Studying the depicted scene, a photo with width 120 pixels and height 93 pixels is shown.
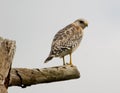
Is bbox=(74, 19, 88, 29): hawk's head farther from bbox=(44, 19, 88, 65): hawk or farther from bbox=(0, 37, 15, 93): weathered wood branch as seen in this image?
bbox=(0, 37, 15, 93): weathered wood branch

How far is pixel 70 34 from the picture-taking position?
34.2 ft

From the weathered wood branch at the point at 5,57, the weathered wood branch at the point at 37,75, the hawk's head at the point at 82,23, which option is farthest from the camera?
the hawk's head at the point at 82,23

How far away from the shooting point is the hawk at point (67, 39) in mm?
9219

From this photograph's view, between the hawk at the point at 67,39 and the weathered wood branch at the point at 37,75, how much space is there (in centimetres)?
285

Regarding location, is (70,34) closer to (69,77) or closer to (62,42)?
(62,42)

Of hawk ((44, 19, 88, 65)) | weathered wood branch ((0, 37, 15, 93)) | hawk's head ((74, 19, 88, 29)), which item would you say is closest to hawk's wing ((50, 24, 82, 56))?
hawk ((44, 19, 88, 65))

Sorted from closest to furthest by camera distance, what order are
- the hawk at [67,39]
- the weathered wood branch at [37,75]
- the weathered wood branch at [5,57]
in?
the weathered wood branch at [5,57]
the weathered wood branch at [37,75]
the hawk at [67,39]

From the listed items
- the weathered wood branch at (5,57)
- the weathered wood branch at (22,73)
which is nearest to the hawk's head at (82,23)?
the weathered wood branch at (22,73)

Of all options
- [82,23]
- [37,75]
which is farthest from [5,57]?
[82,23]

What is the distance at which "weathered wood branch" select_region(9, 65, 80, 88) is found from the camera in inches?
206

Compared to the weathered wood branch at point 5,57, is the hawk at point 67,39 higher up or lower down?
lower down

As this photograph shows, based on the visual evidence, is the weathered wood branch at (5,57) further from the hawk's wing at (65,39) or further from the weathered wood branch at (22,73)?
the hawk's wing at (65,39)

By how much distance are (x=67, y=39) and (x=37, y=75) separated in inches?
187

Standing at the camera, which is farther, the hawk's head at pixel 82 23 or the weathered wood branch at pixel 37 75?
the hawk's head at pixel 82 23
